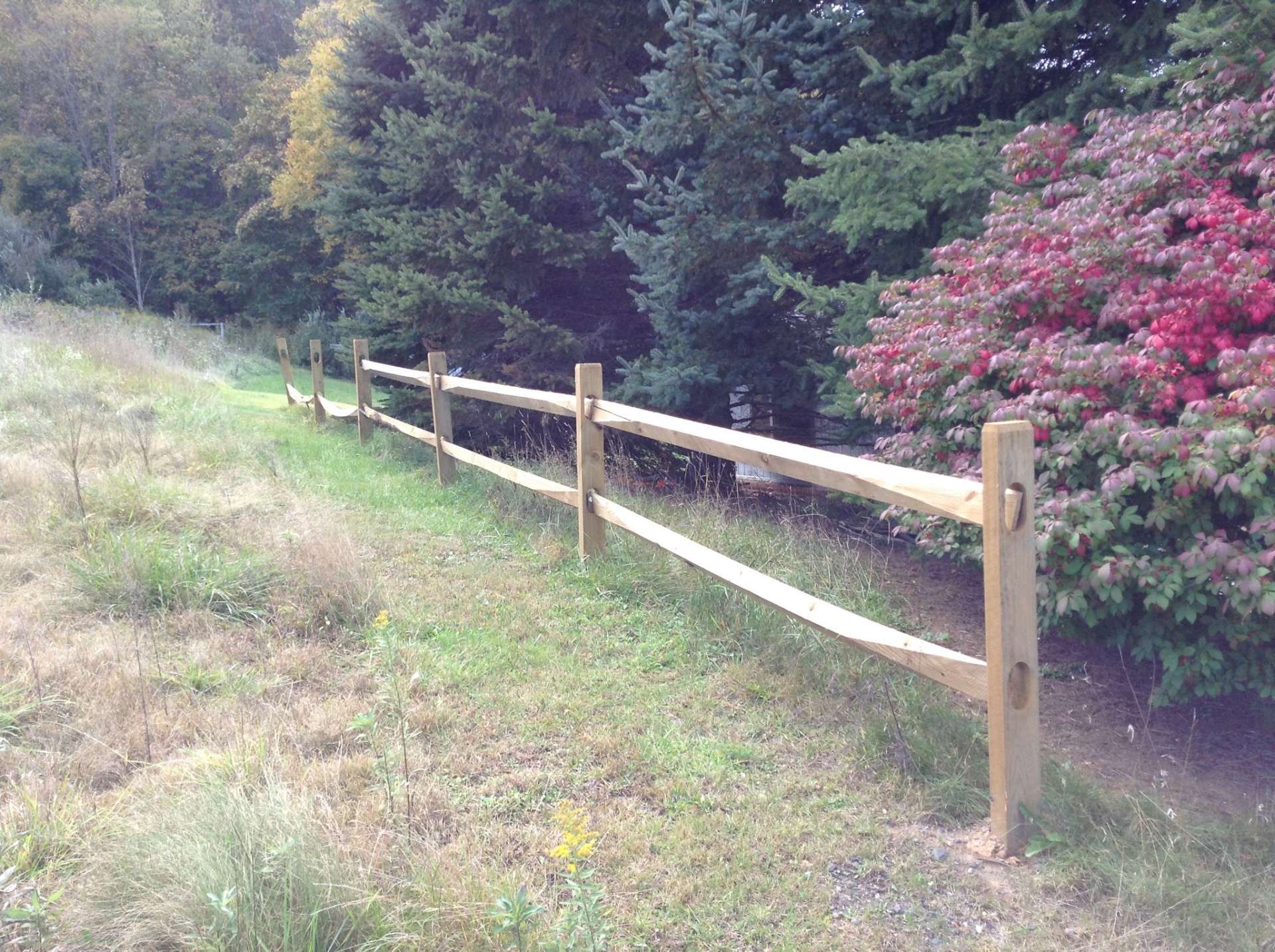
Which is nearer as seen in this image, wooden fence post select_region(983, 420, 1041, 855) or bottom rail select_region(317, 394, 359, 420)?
wooden fence post select_region(983, 420, 1041, 855)

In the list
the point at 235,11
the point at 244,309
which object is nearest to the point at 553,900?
the point at 244,309

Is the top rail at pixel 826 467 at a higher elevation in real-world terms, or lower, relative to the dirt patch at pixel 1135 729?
higher

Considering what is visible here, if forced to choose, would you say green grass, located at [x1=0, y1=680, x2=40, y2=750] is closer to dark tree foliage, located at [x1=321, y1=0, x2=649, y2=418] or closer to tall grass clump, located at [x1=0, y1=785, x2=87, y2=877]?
tall grass clump, located at [x1=0, y1=785, x2=87, y2=877]

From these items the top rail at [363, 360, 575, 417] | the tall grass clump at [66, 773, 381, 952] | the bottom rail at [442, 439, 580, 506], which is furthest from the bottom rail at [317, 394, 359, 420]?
the tall grass clump at [66, 773, 381, 952]

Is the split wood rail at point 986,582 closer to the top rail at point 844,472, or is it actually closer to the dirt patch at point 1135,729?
the top rail at point 844,472

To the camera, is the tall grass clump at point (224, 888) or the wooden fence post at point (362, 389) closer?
the tall grass clump at point (224, 888)

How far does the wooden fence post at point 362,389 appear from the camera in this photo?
1121 cm

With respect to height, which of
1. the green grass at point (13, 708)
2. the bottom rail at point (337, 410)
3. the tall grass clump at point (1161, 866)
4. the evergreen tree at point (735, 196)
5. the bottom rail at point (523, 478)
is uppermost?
the evergreen tree at point (735, 196)

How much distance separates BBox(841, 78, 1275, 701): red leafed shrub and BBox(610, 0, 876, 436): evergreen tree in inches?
103

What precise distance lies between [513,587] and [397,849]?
109 inches

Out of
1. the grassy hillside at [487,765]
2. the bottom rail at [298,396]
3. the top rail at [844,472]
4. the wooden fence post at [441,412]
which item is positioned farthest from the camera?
the bottom rail at [298,396]

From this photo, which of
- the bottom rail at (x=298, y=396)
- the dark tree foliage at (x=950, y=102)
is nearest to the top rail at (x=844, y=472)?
the dark tree foliage at (x=950, y=102)

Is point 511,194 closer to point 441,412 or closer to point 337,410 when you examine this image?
point 441,412

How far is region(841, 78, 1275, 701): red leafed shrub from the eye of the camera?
367 cm
